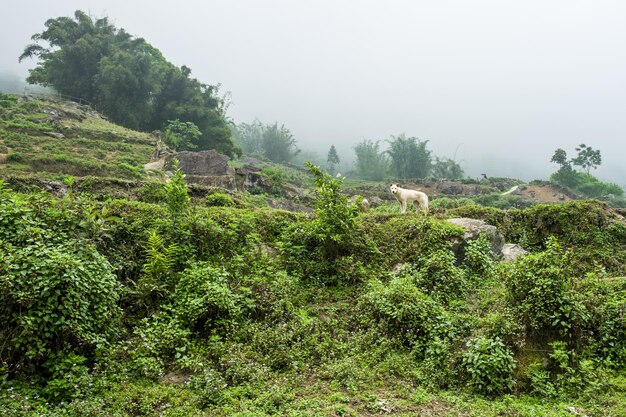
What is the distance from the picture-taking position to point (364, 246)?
29.1ft

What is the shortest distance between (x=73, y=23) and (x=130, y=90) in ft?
38.4

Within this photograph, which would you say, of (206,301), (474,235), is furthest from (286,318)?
(474,235)

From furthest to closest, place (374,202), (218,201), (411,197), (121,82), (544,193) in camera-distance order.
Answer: (544,193)
(121,82)
(374,202)
(411,197)
(218,201)

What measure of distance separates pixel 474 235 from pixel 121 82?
121ft

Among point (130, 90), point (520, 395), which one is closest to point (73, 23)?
point (130, 90)

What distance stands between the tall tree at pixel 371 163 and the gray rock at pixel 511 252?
5892 centimetres

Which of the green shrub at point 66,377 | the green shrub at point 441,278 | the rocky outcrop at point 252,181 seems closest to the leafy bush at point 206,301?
the green shrub at point 66,377

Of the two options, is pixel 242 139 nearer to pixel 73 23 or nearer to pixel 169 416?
pixel 73 23

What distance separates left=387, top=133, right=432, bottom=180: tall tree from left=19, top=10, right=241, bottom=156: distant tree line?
30.3 m

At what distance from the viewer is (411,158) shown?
6175 centimetres

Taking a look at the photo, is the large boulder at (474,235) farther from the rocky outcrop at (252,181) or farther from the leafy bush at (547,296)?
the rocky outcrop at (252,181)

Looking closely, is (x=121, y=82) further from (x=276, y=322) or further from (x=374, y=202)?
(x=276, y=322)

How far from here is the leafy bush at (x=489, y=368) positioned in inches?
205

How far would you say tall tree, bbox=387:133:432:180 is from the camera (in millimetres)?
61562
